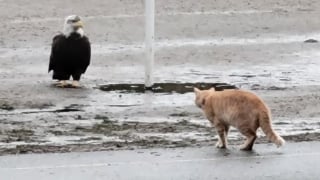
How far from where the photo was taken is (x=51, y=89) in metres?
15.2

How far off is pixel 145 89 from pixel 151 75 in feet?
0.75

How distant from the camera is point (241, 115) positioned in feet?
33.5

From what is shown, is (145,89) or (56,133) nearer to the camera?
(56,133)

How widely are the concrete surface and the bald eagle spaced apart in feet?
16.8

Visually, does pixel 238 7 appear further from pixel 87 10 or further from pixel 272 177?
pixel 272 177

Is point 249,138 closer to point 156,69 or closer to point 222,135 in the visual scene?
point 222,135

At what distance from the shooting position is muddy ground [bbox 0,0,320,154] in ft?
38.0

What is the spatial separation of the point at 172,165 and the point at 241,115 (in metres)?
0.99

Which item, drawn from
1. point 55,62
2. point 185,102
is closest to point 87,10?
point 55,62

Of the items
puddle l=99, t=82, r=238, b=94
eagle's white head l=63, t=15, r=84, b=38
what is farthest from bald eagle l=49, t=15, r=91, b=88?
puddle l=99, t=82, r=238, b=94

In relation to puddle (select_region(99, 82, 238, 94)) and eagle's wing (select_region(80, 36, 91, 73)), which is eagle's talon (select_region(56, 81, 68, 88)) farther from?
puddle (select_region(99, 82, 238, 94))

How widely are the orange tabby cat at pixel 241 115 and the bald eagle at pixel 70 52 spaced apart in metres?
4.93

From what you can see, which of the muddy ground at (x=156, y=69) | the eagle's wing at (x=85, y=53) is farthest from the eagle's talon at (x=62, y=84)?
the eagle's wing at (x=85, y=53)

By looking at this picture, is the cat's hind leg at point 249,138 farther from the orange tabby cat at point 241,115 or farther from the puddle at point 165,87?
the puddle at point 165,87
